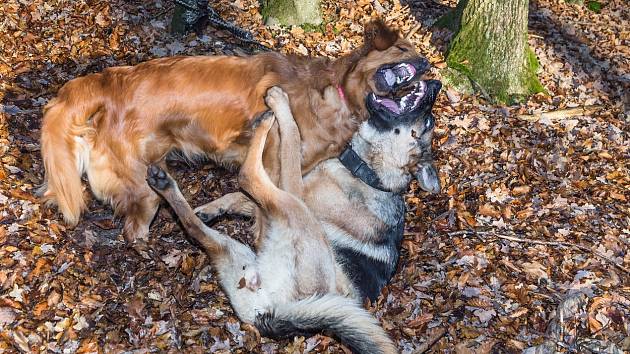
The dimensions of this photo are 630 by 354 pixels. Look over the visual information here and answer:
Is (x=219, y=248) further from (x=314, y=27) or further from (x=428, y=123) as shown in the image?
(x=314, y=27)

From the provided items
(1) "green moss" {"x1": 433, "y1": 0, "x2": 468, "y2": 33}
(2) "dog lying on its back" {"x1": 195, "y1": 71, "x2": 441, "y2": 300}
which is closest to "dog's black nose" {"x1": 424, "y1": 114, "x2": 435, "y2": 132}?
(2) "dog lying on its back" {"x1": 195, "y1": 71, "x2": 441, "y2": 300}

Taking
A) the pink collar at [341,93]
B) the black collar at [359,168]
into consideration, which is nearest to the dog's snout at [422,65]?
the pink collar at [341,93]

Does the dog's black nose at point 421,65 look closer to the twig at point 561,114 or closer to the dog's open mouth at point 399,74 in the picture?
the dog's open mouth at point 399,74

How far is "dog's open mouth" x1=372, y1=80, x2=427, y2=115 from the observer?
Answer: 5137 mm

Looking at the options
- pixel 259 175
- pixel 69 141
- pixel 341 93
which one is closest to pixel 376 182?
pixel 341 93

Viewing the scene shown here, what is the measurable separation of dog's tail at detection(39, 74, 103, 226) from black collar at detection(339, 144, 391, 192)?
2.12 m

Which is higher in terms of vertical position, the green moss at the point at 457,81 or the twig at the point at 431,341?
the green moss at the point at 457,81

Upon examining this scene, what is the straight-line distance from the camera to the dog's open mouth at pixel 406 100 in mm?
5137

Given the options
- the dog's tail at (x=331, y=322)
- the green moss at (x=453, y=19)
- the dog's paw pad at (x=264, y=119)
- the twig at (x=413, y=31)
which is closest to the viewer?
the dog's tail at (x=331, y=322)

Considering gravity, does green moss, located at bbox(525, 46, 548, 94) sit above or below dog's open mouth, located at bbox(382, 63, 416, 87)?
below

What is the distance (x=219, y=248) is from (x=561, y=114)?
4985 millimetres

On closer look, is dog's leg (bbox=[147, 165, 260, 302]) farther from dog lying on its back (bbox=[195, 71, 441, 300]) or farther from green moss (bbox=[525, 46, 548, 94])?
green moss (bbox=[525, 46, 548, 94])

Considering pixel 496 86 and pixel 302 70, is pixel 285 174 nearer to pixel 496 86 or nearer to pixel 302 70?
pixel 302 70

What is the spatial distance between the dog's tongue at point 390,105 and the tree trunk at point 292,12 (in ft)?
10.4
